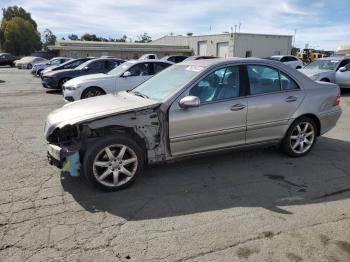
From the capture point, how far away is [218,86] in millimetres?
4969

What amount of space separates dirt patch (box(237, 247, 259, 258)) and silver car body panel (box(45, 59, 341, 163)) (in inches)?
71.0

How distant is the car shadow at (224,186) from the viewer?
158 inches

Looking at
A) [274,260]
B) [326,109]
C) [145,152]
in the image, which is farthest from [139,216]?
[326,109]

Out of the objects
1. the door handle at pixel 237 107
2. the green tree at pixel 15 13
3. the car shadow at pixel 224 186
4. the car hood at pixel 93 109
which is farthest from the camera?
the green tree at pixel 15 13

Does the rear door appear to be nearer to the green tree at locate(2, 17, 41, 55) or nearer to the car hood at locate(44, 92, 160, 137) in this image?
the car hood at locate(44, 92, 160, 137)

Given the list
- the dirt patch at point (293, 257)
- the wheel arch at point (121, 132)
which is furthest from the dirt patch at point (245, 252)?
the wheel arch at point (121, 132)

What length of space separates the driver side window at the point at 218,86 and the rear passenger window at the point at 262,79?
0.78 feet

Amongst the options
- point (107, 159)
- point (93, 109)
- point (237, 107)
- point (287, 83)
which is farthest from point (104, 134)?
point (287, 83)

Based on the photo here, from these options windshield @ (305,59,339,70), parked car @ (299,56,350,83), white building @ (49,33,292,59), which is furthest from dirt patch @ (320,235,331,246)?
white building @ (49,33,292,59)

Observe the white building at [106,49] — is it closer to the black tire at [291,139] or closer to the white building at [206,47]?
the white building at [206,47]

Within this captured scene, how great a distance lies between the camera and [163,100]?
4.62 meters

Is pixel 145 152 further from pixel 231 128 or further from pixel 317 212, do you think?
pixel 317 212

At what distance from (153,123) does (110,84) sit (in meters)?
6.94

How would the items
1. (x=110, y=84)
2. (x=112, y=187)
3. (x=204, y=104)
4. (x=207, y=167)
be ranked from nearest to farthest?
(x=112, y=187)
(x=204, y=104)
(x=207, y=167)
(x=110, y=84)
